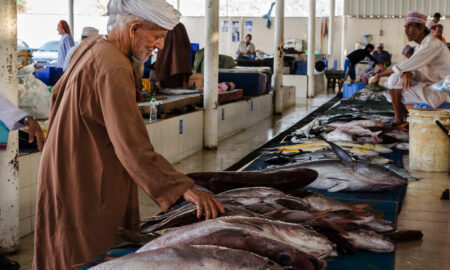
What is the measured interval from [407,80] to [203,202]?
5598 mm

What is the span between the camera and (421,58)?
22.5 feet

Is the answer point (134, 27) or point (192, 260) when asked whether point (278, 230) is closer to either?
point (192, 260)

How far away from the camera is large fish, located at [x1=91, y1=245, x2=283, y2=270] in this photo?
1.77 meters

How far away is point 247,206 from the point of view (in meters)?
2.77

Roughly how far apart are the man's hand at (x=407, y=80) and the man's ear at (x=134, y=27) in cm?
556

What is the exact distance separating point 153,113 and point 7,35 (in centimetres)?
324

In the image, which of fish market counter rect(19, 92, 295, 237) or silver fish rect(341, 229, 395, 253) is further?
fish market counter rect(19, 92, 295, 237)

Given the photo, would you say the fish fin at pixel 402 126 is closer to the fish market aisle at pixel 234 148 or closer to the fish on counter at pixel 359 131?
the fish on counter at pixel 359 131

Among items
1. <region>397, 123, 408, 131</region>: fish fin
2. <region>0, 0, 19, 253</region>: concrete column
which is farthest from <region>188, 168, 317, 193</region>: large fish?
<region>397, 123, 408, 131</region>: fish fin

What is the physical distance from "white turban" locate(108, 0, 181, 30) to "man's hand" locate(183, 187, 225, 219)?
689mm

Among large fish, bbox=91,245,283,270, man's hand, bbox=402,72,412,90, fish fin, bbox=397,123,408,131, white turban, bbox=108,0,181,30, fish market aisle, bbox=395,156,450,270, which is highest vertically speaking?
white turban, bbox=108,0,181,30

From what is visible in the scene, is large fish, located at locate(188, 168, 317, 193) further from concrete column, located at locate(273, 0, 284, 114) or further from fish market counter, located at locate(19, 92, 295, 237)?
concrete column, located at locate(273, 0, 284, 114)

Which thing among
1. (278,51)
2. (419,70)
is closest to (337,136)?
(419,70)

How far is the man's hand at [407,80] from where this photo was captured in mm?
7141
